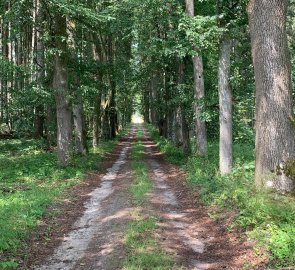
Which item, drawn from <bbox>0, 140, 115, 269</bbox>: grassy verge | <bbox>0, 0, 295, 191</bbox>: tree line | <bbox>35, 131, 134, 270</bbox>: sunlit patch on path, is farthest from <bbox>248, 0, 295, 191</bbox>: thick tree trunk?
<bbox>0, 140, 115, 269</bbox>: grassy verge

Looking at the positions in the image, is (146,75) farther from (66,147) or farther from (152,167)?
(66,147)

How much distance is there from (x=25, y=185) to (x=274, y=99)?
29.3 feet

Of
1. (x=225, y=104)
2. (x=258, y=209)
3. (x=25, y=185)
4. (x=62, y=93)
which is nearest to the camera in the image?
(x=258, y=209)

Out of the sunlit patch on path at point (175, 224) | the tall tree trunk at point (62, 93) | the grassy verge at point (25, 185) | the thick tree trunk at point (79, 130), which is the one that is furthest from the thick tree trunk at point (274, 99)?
the thick tree trunk at point (79, 130)

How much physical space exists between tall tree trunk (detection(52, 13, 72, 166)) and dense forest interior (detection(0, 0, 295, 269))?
44 millimetres

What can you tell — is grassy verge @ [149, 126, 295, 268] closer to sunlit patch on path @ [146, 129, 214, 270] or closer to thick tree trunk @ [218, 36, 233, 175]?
thick tree trunk @ [218, 36, 233, 175]

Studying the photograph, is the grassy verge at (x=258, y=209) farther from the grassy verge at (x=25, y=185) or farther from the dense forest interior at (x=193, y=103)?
the grassy verge at (x=25, y=185)

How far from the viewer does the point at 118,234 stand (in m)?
8.37

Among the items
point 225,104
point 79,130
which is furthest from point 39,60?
point 225,104

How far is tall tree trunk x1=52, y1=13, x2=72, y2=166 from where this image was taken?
1702cm

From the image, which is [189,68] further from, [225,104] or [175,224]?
[175,224]

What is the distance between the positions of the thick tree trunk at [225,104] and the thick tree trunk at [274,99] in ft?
12.8

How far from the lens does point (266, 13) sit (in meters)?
8.72

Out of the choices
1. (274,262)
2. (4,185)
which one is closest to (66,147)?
Answer: (4,185)
